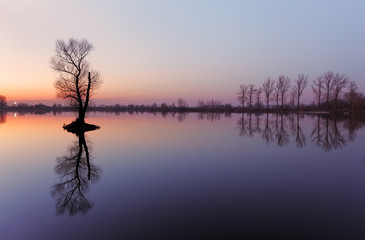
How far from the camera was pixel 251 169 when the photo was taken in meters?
10.1

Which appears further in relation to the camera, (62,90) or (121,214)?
(62,90)

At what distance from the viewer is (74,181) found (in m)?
8.38

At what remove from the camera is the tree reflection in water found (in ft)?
20.8

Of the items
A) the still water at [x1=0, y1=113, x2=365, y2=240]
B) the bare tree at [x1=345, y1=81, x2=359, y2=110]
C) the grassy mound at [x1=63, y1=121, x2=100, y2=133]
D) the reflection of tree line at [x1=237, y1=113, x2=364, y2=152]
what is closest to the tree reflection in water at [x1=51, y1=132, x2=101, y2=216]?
the still water at [x1=0, y1=113, x2=365, y2=240]

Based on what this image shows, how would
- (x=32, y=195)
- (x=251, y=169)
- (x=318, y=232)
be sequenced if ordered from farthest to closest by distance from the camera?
(x=251, y=169), (x=32, y=195), (x=318, y=232)

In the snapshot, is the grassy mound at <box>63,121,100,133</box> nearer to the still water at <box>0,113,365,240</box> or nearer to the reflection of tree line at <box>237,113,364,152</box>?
the still water at <box>0,113,365,240</box>

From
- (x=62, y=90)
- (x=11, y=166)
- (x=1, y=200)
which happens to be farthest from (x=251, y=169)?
(x=62, y=90)

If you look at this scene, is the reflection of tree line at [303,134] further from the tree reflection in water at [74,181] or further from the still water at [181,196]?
the tree reflection in water at [74,181]

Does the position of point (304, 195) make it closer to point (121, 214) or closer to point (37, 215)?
point (121, 214)

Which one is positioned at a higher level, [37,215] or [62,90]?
[62,90]

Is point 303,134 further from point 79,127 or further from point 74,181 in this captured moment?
point 79,127

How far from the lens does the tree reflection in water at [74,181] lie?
6.34 m

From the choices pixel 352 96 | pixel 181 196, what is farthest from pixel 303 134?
pixel 352 96

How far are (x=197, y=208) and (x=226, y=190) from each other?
163 cm
